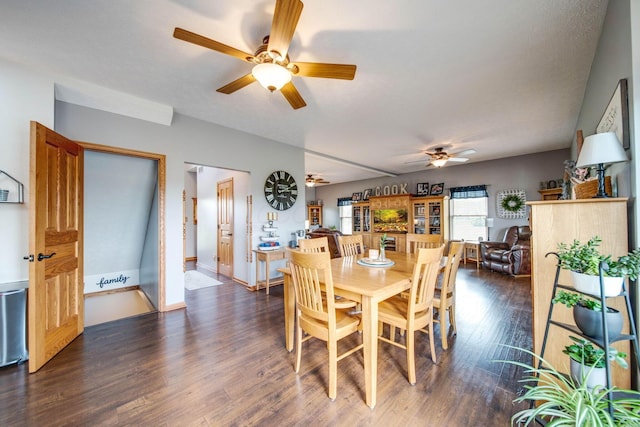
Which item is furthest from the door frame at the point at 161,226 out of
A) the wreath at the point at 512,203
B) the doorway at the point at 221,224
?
the wreath at the point at 512,203

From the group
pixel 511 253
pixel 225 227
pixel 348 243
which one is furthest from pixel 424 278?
pixel 511 253

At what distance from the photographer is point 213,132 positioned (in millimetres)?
3914

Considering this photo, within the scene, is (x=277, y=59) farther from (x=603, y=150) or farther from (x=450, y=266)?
(x=450, y=266)

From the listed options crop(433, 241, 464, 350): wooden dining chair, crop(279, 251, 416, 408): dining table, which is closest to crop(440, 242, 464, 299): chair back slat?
crop(433, 241, 464, 350): wooden dining chair

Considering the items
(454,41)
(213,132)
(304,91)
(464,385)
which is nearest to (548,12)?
(454,41)

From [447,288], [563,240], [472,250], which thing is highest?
[563,240]

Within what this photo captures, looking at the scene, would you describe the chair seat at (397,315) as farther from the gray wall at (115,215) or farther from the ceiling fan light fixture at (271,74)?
the gray wall at (115,215)

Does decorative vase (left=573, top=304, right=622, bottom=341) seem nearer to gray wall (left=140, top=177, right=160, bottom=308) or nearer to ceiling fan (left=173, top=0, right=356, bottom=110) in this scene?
ceiling fan (left=173, top=0, right=356, bottom=110)

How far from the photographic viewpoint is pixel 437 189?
7.50m

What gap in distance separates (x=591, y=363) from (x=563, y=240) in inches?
26.5

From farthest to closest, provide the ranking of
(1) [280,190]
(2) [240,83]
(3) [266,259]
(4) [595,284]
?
(1) [280,190] < (3) [266,259] < (2) [240,83] < (4) [595,284]

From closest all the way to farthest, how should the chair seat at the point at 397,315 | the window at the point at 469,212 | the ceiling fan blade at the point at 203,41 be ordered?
Answer: the ceiling fan blade at the point at 203,41, the chair seat at the point at 397,315, the window at the point at 469,212

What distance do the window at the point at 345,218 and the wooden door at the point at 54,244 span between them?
333 inches

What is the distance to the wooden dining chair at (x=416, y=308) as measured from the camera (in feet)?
6.19
